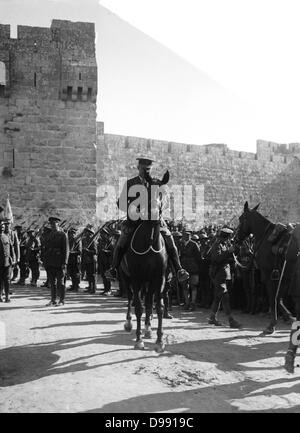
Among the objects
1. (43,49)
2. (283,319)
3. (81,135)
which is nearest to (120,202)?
(283,319)

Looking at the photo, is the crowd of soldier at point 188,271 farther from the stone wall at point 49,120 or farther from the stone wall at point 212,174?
the stone wall at point 212,174

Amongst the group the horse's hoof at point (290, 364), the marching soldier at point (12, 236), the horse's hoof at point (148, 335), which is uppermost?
the marching soldier at point (12, 236)

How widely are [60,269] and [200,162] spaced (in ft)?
62.1

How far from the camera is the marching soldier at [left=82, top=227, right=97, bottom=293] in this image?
42.3 ft

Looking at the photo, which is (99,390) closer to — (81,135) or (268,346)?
(268,346)

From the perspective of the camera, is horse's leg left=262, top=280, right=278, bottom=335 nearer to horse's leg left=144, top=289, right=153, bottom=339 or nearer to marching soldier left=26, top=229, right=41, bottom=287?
horse's leg left=144, top=289, right=153, bottom=339

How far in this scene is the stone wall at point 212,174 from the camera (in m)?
23.8

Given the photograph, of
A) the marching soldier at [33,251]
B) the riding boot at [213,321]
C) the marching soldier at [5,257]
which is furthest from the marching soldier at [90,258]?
the riding boot at [213,321]

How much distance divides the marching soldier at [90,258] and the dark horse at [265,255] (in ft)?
16.5

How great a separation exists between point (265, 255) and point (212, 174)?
20352 mm

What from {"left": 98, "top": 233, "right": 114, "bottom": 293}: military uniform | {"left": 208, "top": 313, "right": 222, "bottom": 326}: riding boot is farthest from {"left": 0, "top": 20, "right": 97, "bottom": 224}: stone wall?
{"left": 208, "top": 313, "right": 222, "bottom": 326}: riding boot

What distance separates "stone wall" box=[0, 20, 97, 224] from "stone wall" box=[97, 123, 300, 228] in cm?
280

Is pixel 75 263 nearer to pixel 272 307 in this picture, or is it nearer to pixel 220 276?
pixel 220 276
